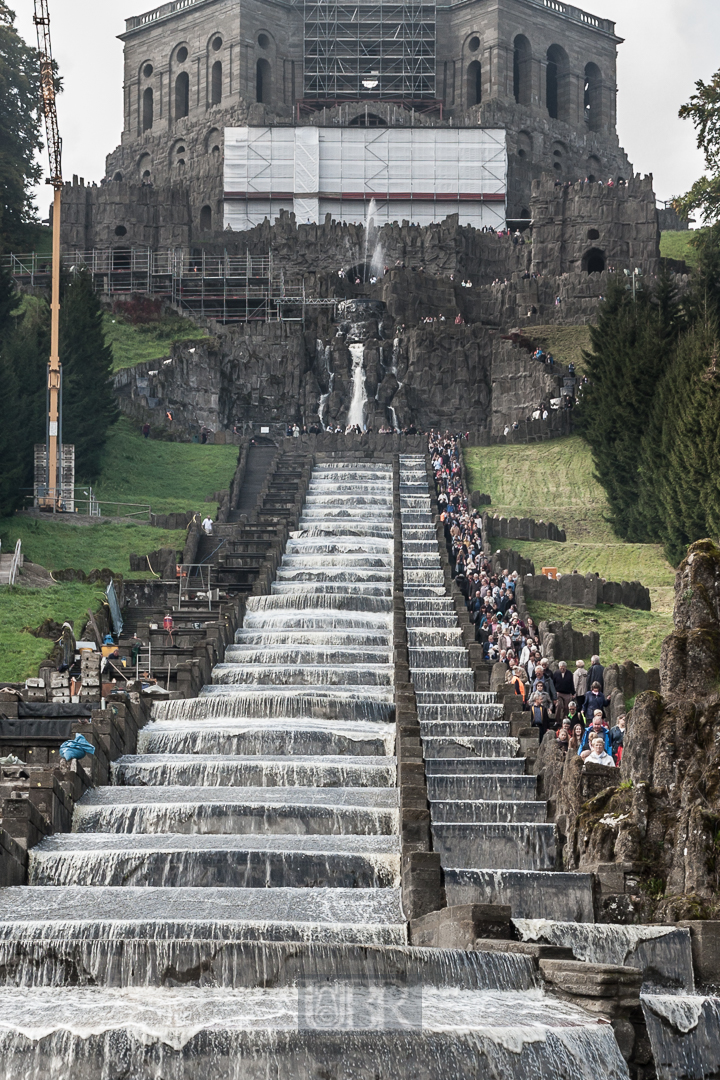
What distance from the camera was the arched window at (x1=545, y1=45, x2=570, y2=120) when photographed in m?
148

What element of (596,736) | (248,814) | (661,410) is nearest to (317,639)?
(248,814)

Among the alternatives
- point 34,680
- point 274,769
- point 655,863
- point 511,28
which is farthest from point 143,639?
point 511,28

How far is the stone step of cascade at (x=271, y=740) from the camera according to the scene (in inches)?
1524

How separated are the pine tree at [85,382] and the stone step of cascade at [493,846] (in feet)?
180

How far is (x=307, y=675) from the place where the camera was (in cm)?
4591

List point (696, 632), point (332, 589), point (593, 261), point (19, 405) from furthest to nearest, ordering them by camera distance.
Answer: point (593, 261)
point (19, 405)
point (332, 589)
point (696, 632)

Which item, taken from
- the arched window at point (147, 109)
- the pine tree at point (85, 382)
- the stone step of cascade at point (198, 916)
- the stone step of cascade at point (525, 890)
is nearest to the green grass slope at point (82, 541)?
the pine tree at point (85, 382)

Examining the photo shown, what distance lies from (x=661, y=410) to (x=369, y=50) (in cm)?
8170

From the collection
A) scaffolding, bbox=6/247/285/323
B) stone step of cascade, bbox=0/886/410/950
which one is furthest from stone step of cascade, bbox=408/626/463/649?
scaffolding, bbox=6/247/285/323

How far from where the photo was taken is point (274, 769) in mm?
36156

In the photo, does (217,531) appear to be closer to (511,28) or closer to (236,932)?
(236,932)

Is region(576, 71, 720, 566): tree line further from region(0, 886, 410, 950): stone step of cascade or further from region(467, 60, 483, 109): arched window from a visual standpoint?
region(467, 60, 483, 109): arched window

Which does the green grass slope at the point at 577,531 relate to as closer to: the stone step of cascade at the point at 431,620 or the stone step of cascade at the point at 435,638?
the stone step of cascade at the point at 431,620

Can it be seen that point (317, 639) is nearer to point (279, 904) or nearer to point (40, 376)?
point (279, 904)
